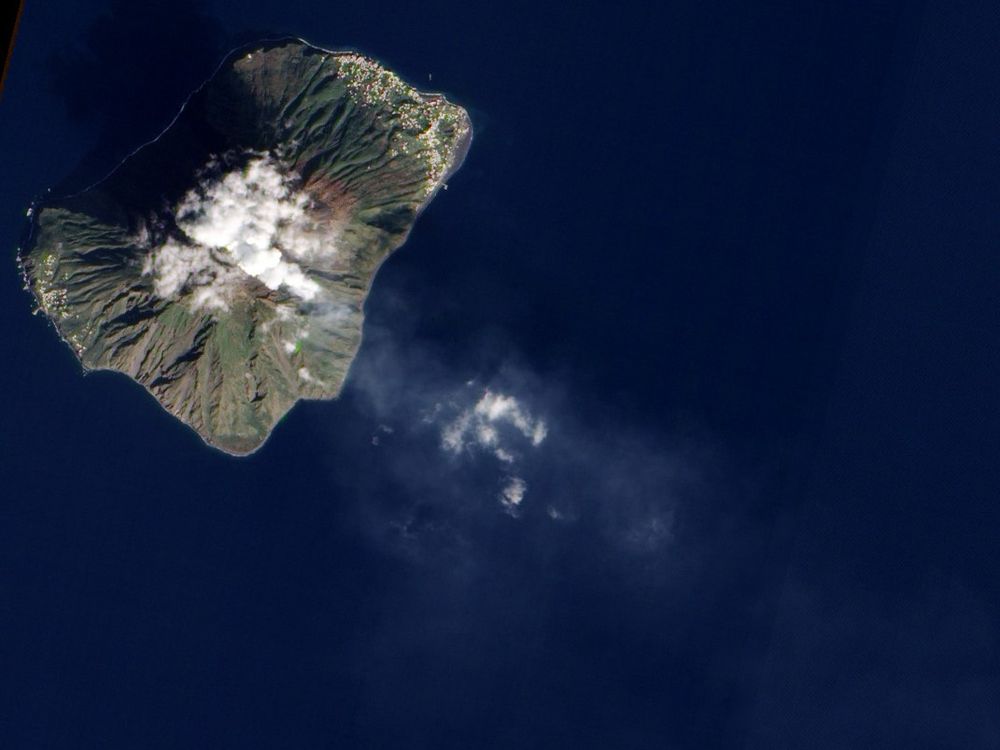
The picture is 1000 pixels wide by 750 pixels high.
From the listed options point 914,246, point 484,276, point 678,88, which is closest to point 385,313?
point 484,276

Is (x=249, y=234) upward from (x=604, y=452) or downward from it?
upward

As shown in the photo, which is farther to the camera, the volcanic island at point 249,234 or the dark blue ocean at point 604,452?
the dark blue ocean at point 604,452

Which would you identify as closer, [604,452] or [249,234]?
[249,234]

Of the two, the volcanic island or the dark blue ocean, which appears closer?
the volcanic island

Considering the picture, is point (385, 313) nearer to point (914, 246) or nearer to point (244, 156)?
point (244, 156)
